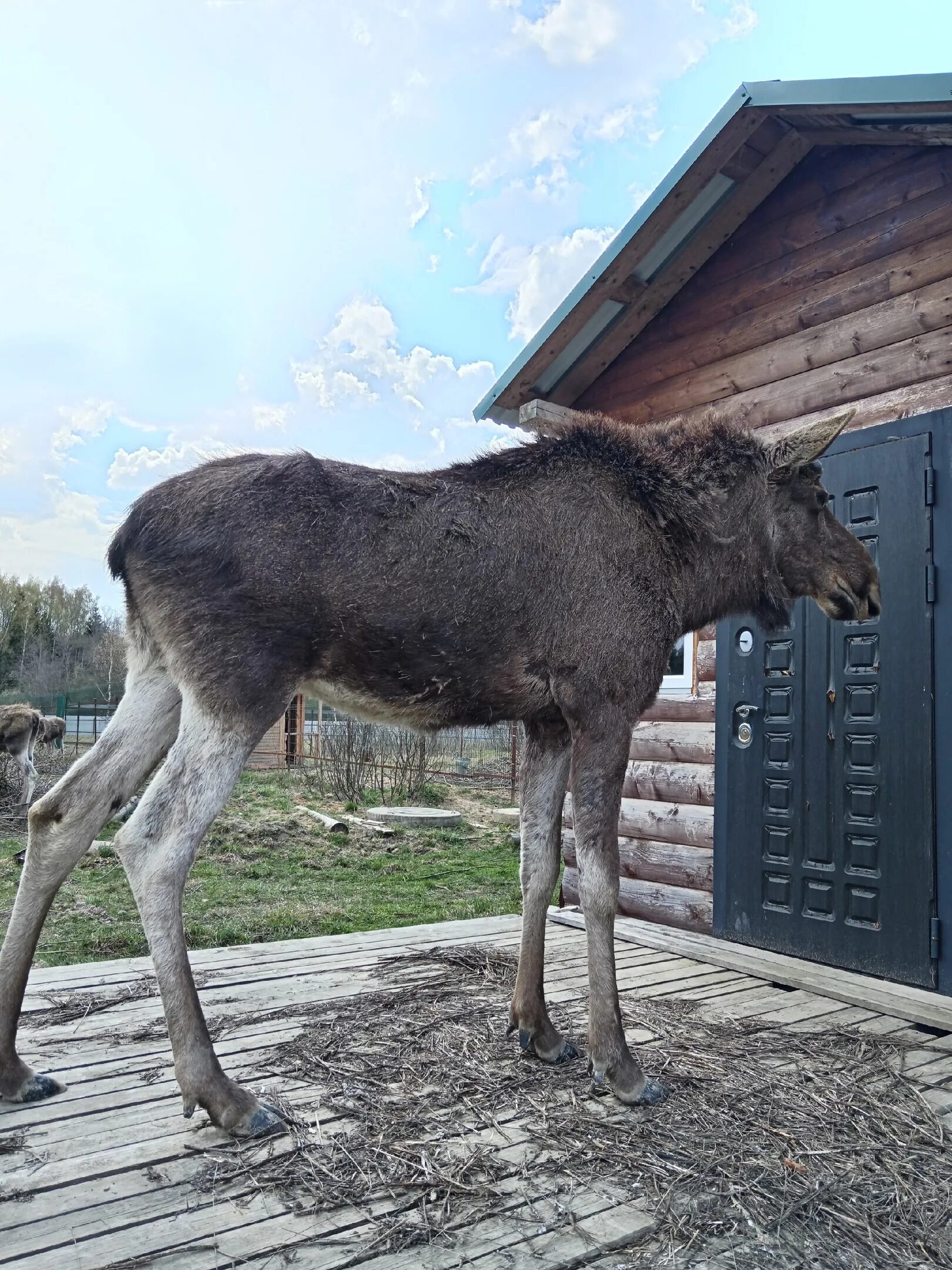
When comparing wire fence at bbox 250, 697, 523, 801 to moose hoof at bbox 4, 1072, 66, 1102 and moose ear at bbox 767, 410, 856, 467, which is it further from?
moose hoof at bbox 4, 1072, 66, 1102

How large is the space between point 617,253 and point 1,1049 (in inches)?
214

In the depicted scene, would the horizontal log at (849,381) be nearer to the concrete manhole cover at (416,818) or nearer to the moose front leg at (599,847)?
the moose front leg at (599,847)

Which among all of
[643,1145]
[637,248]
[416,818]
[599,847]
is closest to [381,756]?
[416,818]

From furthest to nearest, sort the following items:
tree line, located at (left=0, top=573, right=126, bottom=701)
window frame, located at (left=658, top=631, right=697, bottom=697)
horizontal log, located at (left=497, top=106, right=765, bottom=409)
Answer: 1. tree line, located at (left=0, top=573, right=126, bottom=701)
2. window frame, located at (left=658, top=631, right=697, bottom=697)
3. horizontal log, located at (left=497, top=106, right=765, bottom=409)

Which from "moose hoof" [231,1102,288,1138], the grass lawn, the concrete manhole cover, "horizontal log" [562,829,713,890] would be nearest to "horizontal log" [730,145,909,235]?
"horizontal log" [562,829,713,890]

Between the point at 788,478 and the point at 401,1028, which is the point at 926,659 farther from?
the point at 401,1028

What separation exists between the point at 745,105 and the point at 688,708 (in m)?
3.69

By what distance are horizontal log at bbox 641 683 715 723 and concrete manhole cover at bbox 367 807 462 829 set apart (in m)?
6.40

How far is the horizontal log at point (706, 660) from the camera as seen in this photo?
5789 mm

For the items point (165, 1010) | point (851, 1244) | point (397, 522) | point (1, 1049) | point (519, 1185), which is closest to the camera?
point (851, 1244)

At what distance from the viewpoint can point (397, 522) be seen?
120 inches

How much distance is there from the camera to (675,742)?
19.6 ft

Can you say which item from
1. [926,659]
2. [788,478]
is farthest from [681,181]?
[926,659]

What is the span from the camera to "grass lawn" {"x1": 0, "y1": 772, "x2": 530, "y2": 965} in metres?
6.48
